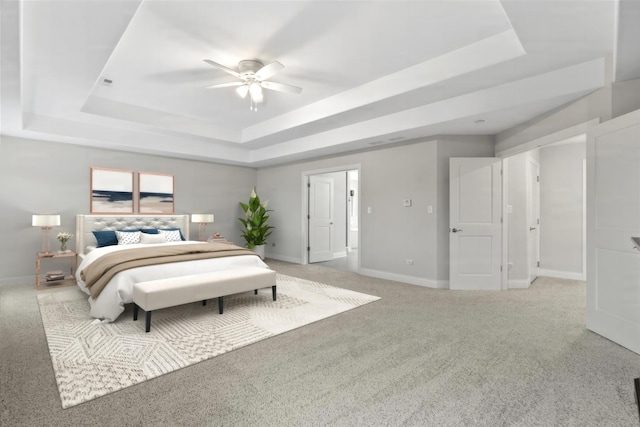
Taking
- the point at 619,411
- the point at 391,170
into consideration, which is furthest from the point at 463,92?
the point at 619,411

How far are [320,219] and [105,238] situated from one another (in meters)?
4.07

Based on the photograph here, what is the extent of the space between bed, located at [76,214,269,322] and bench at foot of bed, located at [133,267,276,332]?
0.57ft

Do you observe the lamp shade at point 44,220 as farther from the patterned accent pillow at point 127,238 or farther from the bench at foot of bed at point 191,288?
the bench at foot of bed at point 191,288

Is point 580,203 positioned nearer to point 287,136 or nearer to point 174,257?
point 287,136

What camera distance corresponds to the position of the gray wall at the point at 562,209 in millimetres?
5238

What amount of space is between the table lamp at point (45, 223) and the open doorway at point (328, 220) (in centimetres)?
423

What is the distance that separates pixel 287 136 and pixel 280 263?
274 centimetres

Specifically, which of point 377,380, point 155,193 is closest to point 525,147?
point 377,380

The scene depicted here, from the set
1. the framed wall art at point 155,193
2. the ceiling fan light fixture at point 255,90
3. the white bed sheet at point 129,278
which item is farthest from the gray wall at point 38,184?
the ceiling fan light fixture at point 255,90

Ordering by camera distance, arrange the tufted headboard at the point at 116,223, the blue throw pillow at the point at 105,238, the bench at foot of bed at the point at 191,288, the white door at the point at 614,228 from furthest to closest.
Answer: the tufted headboard at the point at 116,223, the blue throw pillow at the point at 105,238, the bench at foot of bed at the point at 191,288, the white door at the point at 614,228

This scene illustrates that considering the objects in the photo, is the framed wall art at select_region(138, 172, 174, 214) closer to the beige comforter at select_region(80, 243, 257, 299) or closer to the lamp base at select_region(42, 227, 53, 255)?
the lamp base at select_region(42, 227, 53, 255)

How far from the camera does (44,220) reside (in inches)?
180

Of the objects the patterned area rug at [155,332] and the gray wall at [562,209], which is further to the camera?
the gray wall at [562,209]

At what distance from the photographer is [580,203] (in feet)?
17.1
